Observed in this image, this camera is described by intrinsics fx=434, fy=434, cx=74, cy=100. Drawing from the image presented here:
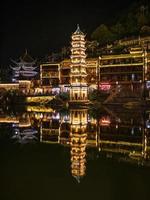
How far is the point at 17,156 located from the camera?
11.7 ft

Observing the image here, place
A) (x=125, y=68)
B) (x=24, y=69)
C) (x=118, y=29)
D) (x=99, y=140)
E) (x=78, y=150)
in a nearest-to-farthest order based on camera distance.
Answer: (x=78, y=150)
(x=99, y=140)
(x=125, y=68)
(x=24, y=69)
(x=118, y=29)

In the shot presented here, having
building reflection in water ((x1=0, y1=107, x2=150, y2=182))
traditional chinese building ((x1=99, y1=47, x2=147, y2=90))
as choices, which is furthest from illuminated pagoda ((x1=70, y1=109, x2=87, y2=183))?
traditional chinese building ((x1=99, y1=47, x2=147, y2=90))

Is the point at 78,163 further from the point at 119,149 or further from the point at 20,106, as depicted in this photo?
the point at 20,106

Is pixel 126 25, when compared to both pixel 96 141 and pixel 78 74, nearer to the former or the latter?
pixel 78 74

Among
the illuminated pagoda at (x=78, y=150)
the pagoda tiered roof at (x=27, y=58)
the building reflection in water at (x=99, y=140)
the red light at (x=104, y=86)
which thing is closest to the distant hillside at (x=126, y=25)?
the red light at (x=104, y=86)

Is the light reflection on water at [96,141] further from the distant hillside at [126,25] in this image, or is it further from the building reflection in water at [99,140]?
the distant hillside at [126,25]

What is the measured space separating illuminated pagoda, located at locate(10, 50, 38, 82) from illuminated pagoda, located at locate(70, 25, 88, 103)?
9.82 feet

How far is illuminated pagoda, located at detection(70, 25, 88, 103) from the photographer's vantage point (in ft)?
42.3

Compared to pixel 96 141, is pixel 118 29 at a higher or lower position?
higher

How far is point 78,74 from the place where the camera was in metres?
13.1

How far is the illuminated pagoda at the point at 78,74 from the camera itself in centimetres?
1291

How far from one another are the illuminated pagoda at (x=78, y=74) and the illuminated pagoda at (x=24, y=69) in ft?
9.82

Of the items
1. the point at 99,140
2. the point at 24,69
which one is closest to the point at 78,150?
the point at 99,140

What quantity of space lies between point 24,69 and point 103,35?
10.6 ft
